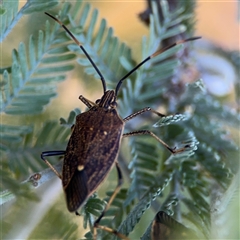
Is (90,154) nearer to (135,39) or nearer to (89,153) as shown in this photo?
(89,153)

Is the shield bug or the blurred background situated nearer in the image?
the shield bug

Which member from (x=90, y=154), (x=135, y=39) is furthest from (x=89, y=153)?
(x=135, y=39)

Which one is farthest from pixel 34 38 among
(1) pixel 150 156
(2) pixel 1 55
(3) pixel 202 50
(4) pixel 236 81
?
(3) pixel 202 50

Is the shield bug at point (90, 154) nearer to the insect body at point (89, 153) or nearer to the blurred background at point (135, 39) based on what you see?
the insect body at point (89, 153)

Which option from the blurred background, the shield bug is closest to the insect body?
the shield bug

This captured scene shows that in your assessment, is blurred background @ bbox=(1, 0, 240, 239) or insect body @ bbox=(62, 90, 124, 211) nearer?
insect body @ bbox=(62, 90, 124, 211)

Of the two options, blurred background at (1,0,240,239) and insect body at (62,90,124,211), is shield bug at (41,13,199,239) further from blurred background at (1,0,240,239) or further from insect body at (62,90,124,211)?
blurred background at (1,0,240,239)

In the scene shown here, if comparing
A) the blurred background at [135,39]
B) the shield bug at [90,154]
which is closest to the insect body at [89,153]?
the shield bug at [90,154]

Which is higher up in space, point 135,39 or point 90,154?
point 135,39

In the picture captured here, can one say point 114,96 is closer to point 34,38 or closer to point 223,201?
point 34,38

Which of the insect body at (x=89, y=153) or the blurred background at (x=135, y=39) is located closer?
the insect body at (x=89, y=153)

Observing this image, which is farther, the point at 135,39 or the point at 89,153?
the point at 135,39
